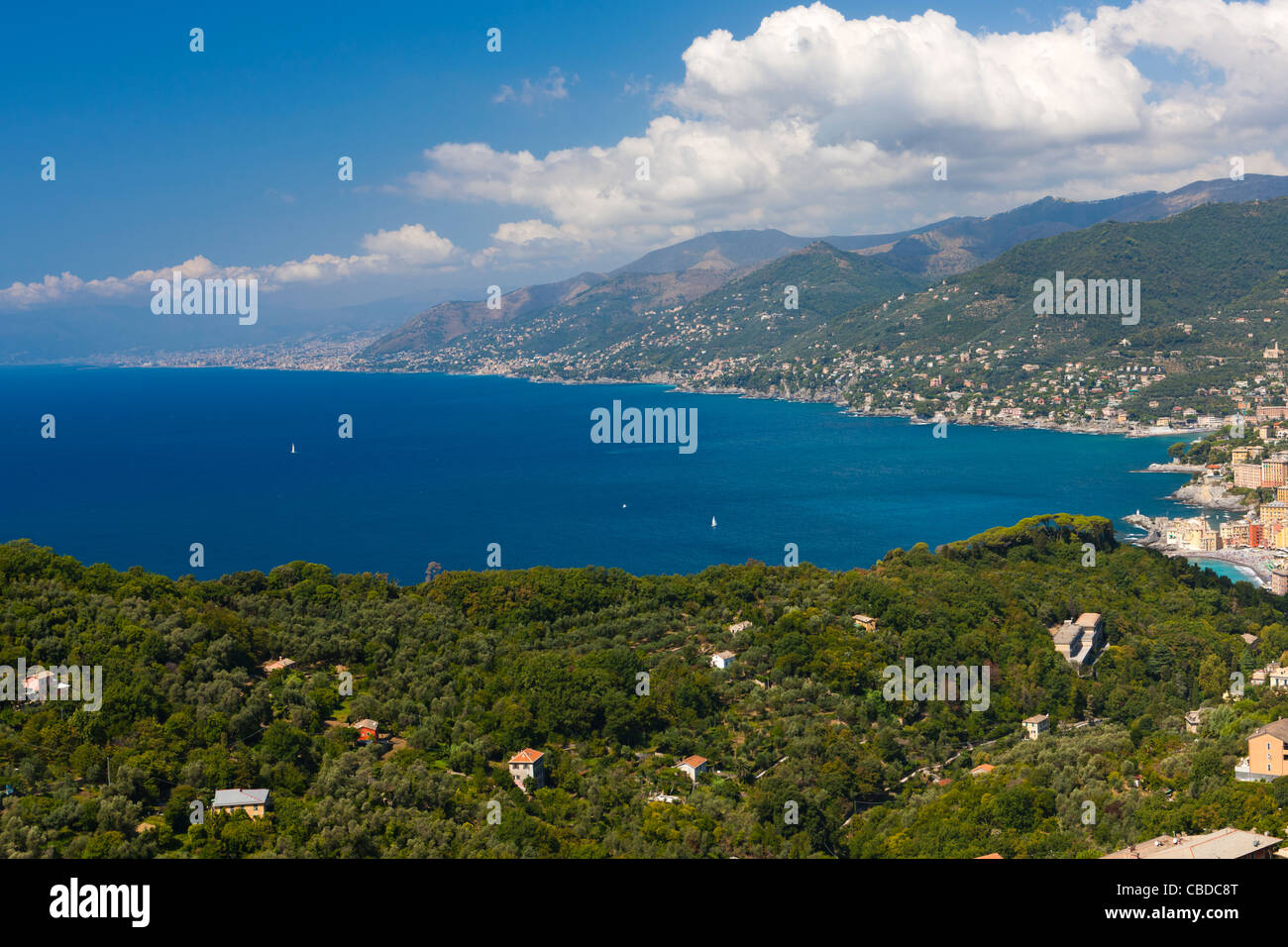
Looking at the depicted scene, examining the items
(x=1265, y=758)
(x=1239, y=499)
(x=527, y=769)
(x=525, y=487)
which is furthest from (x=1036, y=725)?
(x=525, y=487)

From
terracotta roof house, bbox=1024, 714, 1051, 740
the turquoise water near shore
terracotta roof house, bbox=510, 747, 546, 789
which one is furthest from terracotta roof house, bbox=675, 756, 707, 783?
the turquoise water near shore

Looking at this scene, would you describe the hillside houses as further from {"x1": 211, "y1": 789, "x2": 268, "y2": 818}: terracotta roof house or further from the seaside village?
{"x1": 211, "y1": 789, "x2": 268, "y2": 818}: terracotta roof house

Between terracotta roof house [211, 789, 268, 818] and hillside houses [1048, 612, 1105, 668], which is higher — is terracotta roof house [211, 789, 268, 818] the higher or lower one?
the higher one

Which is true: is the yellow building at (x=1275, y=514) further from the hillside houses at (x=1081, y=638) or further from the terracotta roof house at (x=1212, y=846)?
the terracotta roof house at (x=1212, y=846)
